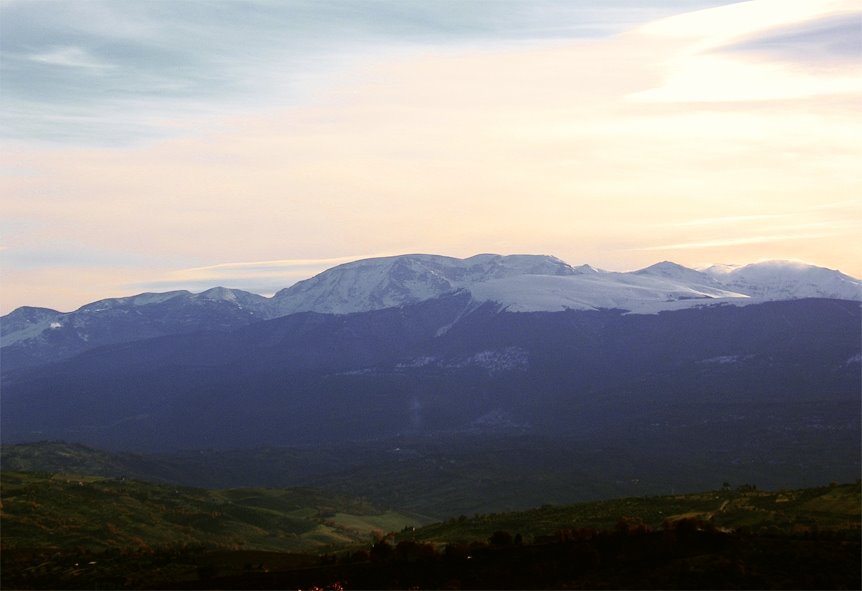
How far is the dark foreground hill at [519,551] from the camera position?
35500 millimetres

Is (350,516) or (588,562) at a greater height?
(588,562)

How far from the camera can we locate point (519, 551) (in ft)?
134

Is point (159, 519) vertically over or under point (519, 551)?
under

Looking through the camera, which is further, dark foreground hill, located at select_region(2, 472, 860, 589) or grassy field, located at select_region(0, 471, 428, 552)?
grassy field, located at select_region(0, 471, 428, 552)

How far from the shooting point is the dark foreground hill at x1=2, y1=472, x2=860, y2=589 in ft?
116

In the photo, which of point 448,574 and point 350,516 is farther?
point 350,516

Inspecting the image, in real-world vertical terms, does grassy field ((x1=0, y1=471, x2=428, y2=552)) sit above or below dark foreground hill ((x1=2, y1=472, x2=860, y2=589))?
below

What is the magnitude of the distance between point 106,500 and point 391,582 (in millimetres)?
58441

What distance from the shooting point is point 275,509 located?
122 metres

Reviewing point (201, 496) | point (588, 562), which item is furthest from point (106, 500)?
point (588, 562)

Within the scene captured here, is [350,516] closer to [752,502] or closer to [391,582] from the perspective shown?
[752,502]

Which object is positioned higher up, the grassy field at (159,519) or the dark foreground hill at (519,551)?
the dark foreground hill at (519,551)

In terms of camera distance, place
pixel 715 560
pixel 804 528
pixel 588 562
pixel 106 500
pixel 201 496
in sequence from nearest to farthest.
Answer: pixel 715 560
pixel 588 562
pixel 804 528
pixel 106 500
pixel 201 496

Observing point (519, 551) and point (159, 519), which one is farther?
point (159, 519)
